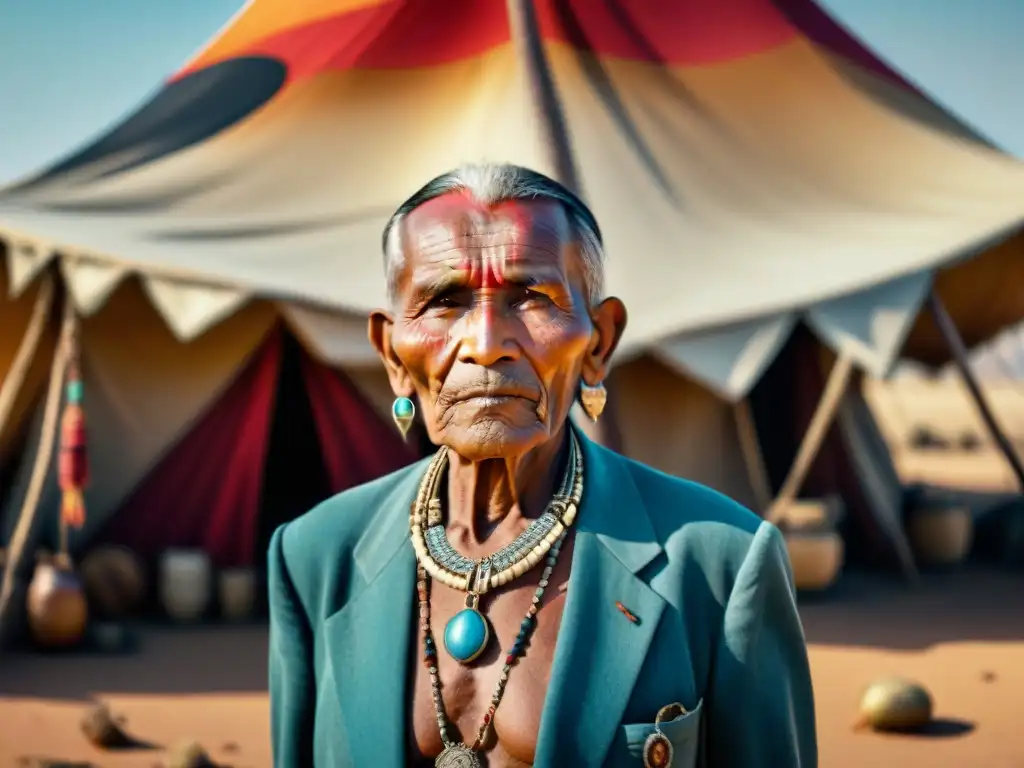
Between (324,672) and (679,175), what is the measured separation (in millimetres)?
6981

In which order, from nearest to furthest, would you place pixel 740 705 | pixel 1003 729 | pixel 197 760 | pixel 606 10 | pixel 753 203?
pixel 740 705 < pixel 197 760 < pixel 1003 729 < pixel 753 203 < pixel 606 10

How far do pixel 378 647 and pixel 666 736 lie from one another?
0.41 meters

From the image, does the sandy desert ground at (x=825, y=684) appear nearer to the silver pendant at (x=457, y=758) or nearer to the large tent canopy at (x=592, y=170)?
the large tent canopy at (x=592, y=170)

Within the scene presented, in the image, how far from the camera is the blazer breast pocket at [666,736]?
1442 mm

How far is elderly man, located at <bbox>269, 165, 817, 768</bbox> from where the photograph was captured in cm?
149

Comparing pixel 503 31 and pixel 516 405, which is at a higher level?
pixel 503 31

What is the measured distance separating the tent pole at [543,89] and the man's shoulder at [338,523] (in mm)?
5611

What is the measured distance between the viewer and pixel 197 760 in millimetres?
4680

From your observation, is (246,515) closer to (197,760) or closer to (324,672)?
(197,760)

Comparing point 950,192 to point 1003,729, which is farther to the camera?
point 950,192

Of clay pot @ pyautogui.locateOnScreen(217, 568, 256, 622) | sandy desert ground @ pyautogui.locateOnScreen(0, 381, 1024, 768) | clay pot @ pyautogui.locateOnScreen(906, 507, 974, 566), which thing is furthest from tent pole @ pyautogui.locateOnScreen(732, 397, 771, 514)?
clay pot @ pyautogui.locateOnScreen(217, 568, 256, 622)

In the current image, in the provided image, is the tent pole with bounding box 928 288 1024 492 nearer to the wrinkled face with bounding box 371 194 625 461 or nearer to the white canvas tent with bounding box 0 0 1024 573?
the white canvas tent with bounding box 0 0 1024 573

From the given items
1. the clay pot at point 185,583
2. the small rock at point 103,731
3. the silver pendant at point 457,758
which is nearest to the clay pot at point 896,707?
the small rock at point 103,731

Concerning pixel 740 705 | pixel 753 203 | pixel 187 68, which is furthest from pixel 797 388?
pixel 740 705
